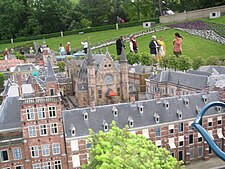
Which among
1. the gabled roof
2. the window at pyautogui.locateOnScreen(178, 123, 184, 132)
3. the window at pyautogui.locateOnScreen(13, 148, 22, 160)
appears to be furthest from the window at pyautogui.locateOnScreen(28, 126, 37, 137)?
the gabled roof

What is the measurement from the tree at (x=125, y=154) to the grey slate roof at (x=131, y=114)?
50.8ft

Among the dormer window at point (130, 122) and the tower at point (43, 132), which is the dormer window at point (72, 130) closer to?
the tower at point (43, 132)

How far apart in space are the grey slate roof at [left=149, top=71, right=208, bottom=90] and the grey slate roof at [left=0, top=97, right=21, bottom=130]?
33024 millimetres

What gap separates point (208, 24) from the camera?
118 meters

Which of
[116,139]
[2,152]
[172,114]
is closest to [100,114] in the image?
[172,114]

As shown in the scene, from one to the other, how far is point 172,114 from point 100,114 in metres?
10.9

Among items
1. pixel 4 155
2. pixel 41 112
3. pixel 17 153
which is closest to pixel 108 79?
pixel 41 112

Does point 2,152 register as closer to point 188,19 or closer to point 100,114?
point 100,114

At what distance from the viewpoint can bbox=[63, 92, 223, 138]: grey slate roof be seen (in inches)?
1751

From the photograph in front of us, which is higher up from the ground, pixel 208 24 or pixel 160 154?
pixel 208 24

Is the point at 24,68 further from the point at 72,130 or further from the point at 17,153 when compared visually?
the point at 72,130

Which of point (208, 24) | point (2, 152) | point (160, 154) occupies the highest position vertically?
point (208, 24)

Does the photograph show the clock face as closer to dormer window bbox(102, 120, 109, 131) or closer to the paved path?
dormer window bbox(102, 120, 109, 131)

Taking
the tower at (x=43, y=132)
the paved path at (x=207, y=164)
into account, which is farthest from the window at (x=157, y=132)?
the tower at (x=43, y=132)
